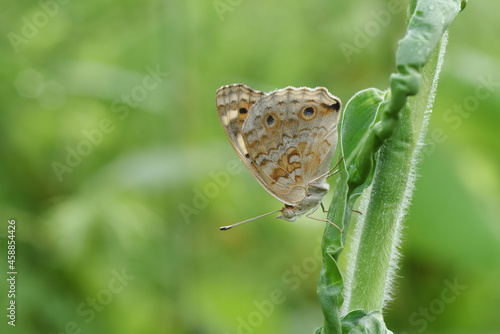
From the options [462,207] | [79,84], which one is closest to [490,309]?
[462,207]

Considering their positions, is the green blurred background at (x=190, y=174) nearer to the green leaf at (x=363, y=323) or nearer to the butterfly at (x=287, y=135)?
the butterfly at (x=287, y=135)

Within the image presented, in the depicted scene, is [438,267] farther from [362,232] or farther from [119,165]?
[362,232]

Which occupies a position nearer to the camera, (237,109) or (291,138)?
(291,138)

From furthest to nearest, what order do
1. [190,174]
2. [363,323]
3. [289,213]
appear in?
[190,174]
[289,213]
[363,323]

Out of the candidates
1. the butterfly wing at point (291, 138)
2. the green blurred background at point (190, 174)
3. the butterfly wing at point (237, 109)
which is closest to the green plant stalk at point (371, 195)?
the butterfly wing at point (291, 138)

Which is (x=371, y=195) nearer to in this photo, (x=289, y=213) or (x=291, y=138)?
(x=291, y=138)

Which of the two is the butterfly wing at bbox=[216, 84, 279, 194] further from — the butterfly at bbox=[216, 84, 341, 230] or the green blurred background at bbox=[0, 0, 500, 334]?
the green blurred background at bbox=[0, 0, 500, 334]

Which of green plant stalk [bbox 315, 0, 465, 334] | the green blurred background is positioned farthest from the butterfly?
the green blurred background

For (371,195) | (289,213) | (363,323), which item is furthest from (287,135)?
(363,323)

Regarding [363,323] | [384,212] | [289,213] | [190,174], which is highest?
[384,212]
